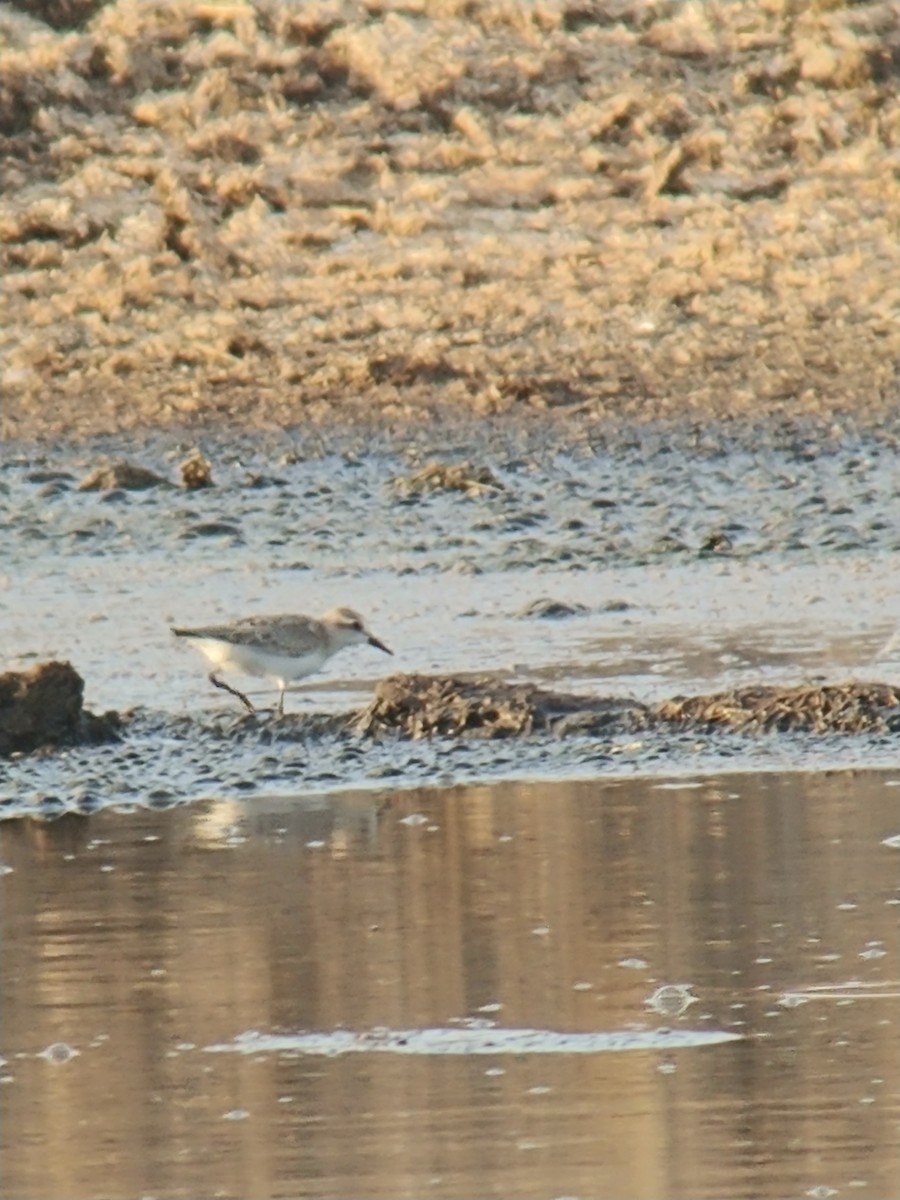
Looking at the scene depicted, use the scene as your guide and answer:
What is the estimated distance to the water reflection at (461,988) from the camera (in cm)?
439

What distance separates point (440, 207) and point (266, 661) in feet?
23.7

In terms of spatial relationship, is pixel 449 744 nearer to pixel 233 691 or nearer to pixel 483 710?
pixel 483 710

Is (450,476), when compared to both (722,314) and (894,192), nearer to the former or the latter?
(722,314)

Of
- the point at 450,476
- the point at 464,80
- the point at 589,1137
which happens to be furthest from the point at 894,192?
the point at 589,1137

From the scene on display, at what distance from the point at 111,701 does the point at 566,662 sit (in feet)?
4.82

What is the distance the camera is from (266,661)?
9.27 metres

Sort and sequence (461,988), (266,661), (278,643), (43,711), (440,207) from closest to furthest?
1. (461,988)
2. (43,711)
3. (266,661)
4. (278,643)
5. (440,207)

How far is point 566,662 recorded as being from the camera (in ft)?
32.7

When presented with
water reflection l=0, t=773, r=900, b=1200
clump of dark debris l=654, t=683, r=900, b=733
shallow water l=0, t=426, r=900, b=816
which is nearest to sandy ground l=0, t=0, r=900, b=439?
shallow water l=0, t=426, r=900, b=816

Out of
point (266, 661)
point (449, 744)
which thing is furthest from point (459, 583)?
point (449, 744)

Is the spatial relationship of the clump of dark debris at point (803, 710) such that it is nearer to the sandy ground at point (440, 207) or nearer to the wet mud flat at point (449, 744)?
the wet mud flat at point (449, 744)

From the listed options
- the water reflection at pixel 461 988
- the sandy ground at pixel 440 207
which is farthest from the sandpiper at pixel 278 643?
the sandy ground at pixel 440 207

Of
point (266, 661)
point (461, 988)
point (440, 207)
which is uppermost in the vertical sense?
point (440, 207)

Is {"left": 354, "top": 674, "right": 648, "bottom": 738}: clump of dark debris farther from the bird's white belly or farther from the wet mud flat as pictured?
the bird's white belly
